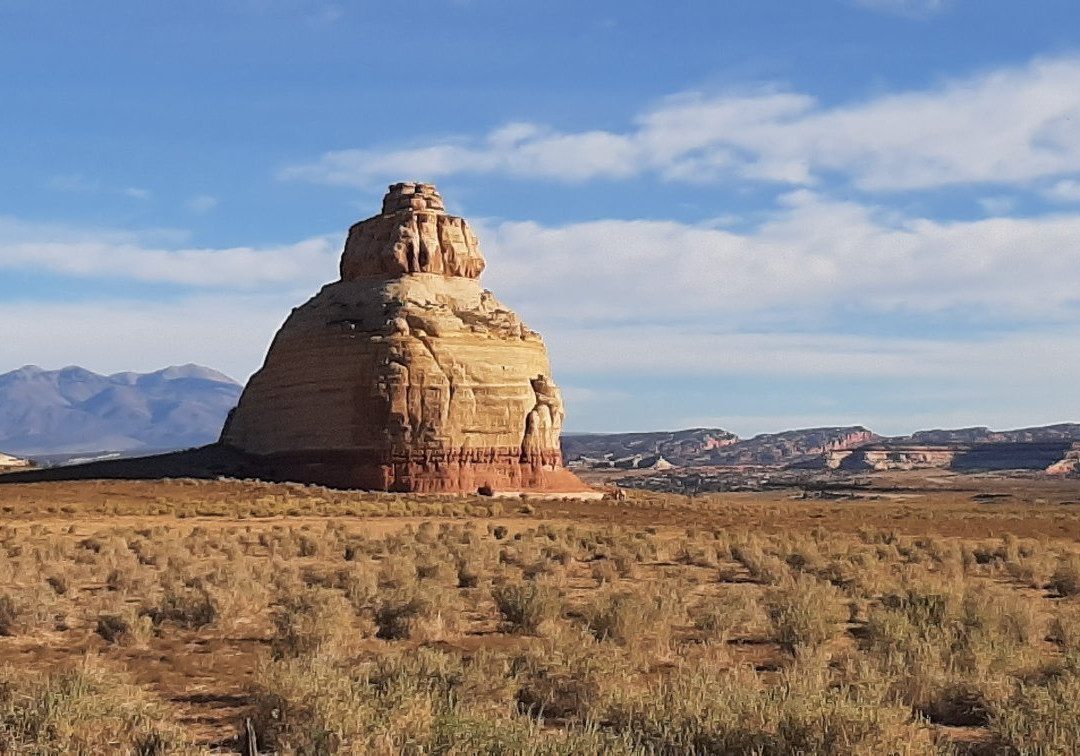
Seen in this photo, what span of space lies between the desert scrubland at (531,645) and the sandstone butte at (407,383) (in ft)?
73.9

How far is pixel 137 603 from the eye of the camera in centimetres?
1509

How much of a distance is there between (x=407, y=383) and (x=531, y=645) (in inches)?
1586

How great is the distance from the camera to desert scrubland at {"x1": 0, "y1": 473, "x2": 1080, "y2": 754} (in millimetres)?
7070

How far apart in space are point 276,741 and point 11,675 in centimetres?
243

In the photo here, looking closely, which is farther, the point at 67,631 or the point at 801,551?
the point at 801,551

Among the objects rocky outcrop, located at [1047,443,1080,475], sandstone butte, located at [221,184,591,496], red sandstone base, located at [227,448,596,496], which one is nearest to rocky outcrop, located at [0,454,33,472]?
sandstone butte, located at [221,184,591,496]

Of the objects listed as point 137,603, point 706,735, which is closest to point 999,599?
point 706,735

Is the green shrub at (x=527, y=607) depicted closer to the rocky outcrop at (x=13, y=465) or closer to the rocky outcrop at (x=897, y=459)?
the rocky outcrop at (x=13, y=465)

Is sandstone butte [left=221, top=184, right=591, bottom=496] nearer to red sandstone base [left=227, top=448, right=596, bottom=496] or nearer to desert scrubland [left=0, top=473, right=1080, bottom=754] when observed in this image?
red sandstone base [left=227, top=448, right=596, bottom=496]

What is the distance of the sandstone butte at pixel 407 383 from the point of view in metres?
50.4

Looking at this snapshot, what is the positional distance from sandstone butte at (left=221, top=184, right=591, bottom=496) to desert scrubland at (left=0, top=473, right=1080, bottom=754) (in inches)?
887

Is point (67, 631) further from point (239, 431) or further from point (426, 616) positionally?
point (239, 431)

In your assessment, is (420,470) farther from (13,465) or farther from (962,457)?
(962,457)

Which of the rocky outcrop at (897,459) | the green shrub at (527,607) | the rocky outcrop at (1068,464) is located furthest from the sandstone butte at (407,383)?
the rocky outcrop at (897,459)
